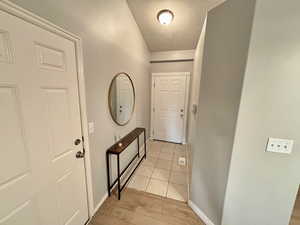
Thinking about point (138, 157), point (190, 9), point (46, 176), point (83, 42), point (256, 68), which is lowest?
point (138, 157)

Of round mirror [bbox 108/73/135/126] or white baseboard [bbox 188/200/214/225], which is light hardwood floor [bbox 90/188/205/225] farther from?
round mirror [bbox 108/73/135/126]

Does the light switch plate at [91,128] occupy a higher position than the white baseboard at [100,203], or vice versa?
the light switch plate at [91,128]

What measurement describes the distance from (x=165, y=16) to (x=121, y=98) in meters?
1.63

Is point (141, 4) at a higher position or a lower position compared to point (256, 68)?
higher

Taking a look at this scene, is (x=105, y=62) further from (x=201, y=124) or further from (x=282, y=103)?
(x=282, y=103)

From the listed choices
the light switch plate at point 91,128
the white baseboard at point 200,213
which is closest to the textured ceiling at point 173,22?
the light switch plate at point 91,128

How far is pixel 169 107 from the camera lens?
3.74 meters

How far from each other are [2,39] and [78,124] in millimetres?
788

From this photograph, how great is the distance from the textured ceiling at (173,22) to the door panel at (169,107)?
0.86 meters

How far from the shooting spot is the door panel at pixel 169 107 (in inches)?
141

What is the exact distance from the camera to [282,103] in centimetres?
96

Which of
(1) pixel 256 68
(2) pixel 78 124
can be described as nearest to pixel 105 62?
(2) pixel 78 124

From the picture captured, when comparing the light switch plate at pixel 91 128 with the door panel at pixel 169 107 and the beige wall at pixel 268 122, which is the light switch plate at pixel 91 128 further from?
the door panel at pixel 169 107

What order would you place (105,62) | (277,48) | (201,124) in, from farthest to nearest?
(105,62)
(201,124)
(277,48)
